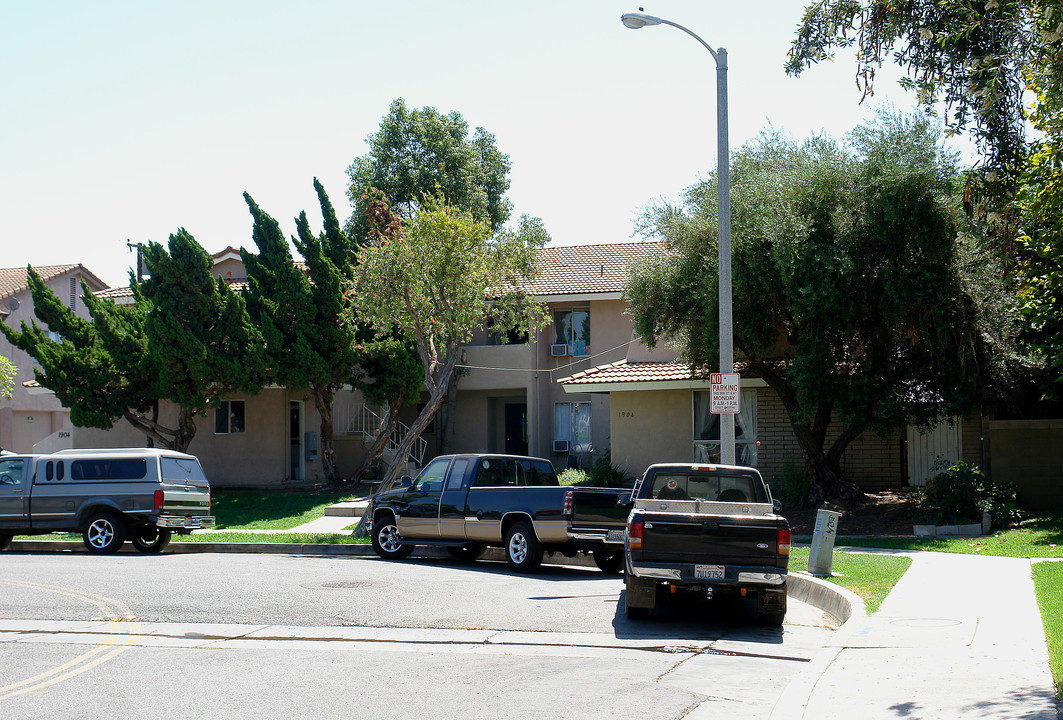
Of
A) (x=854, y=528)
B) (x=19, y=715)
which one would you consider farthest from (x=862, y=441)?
(x=19, y=715)

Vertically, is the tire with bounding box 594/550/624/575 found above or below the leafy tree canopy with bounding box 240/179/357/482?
below

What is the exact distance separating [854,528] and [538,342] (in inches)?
504

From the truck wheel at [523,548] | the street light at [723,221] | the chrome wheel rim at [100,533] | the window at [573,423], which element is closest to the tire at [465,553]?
the truck wheel at [523,548]

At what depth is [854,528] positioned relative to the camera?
1995 cm

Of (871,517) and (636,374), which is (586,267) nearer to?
(636,374)

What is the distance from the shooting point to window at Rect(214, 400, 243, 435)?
31.2 metres

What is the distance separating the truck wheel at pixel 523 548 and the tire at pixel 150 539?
7.52 meters

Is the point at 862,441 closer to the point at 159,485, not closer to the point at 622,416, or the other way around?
the point at 622,416

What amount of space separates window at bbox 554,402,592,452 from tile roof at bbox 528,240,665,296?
361cm

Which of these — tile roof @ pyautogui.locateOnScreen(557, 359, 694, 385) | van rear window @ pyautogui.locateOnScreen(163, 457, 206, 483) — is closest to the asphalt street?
van rear window @ pyautogui.locateOnScreen(163, 457, 206, 483)

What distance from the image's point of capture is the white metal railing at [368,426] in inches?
1185

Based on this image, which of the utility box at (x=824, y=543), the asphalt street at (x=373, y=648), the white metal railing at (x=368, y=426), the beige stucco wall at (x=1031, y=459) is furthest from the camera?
the white metal railing at (x=368, y=426)

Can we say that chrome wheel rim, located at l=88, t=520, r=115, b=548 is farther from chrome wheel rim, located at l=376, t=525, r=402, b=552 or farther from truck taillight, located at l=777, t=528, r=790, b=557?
truck taillight, located at l=777, t=528, r=790, b=557

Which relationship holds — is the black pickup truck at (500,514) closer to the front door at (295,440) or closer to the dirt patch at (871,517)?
the dirt patch at (871,517)
